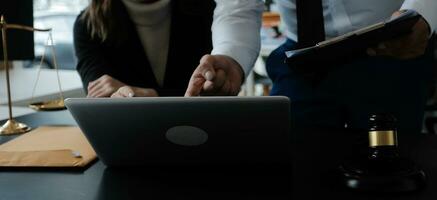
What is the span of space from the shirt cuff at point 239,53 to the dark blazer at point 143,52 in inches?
19.0

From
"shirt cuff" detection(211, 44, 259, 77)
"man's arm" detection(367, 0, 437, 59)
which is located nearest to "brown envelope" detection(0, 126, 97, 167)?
"shirt cuff" detection(211, 44, 259, 77)

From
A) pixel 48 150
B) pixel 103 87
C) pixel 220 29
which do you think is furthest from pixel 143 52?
pixel 48 150

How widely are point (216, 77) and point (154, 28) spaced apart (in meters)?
0.72

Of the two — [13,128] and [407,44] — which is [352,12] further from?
[13,128]

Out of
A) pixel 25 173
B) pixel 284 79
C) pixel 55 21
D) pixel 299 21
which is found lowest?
pixel 25 173

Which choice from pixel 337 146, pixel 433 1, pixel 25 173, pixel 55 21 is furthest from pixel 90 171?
pixel 55 21

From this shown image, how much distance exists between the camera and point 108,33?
1.42 metres

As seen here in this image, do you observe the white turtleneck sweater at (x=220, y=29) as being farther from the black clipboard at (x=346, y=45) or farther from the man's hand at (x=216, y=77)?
the black clipboard at (x=346, y=45)

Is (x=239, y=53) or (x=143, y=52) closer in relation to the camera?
(x=239, y=53)

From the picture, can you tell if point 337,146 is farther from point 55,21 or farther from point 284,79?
point 55,21

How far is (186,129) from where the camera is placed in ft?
1.86

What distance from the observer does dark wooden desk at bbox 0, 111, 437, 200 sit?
0.54m

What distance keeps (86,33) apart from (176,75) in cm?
31

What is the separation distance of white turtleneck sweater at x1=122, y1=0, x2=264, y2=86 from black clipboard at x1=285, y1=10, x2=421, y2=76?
1.20 ft
